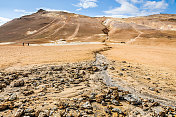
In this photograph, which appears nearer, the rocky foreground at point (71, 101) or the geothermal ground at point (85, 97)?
the rocky foreground at point (71, 101)

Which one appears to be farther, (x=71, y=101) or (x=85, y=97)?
(x=85, y=97)

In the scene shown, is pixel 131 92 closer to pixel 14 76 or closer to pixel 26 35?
pixel 14 76

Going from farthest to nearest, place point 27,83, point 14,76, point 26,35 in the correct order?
point 26,35, point 14,76, point 27,83

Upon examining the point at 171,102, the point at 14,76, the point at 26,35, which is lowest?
the point at 171,102

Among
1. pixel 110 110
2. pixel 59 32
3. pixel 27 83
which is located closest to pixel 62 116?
pixel 110 110

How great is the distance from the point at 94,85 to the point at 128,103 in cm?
317

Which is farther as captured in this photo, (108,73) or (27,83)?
(108,73)

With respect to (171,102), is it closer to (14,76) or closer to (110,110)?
(110,110)

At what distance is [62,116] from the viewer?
6.10m

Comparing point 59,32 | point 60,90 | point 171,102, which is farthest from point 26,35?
point 171,102

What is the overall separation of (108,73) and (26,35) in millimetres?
70962

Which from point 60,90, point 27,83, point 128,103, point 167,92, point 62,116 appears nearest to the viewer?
point 62,116

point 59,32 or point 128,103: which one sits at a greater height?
point 59,32

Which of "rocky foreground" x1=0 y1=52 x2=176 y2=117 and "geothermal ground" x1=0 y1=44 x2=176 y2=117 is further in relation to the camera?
"geothermal ground" x1=0 y1=44 x2=176 y2=117
